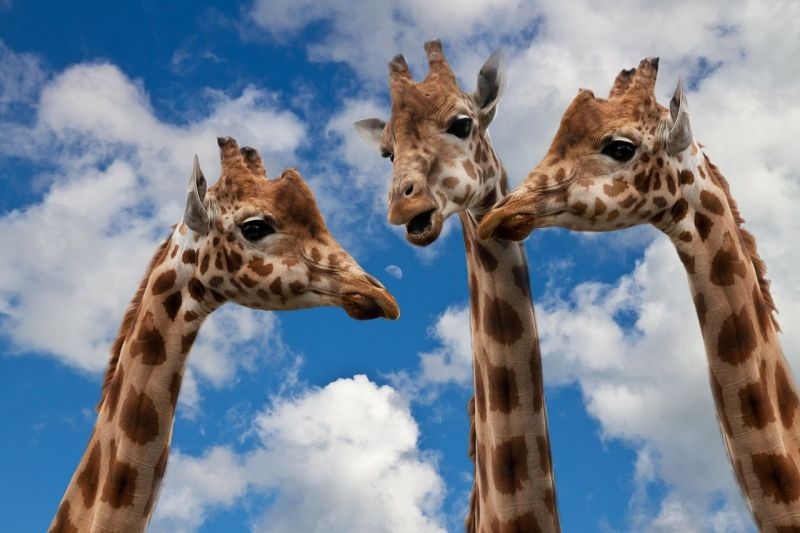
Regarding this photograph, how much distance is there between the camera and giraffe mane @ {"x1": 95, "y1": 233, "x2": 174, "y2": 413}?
1041 cm

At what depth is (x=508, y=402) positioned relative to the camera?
34.7ft

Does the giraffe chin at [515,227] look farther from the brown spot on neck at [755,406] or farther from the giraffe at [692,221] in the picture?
the brown spot on neck at [755,406]

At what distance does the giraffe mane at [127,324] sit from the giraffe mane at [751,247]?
5877 millimetres

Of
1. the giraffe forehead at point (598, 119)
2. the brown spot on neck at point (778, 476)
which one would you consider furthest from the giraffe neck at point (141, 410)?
the brown spot on neck at point (778, 476)

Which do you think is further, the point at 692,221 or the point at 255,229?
the point at 255,229

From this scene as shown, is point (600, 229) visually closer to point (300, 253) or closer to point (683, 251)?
point (683, 251)

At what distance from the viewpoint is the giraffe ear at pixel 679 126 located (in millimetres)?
9836

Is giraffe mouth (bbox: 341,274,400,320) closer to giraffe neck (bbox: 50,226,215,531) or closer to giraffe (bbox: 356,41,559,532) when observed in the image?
giraffe (bbox: 356,41,559,532)

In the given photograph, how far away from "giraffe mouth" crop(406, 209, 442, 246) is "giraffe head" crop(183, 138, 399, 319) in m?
0.64

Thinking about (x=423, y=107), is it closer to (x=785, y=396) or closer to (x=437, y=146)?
(x=437, y=146)

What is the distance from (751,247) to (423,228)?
135 inches

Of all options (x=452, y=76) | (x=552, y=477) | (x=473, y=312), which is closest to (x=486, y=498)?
(x=552, y=477)

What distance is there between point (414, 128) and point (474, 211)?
3.99 feet

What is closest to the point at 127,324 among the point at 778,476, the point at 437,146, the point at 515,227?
the point at 437,146
